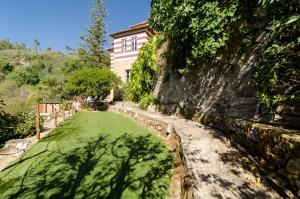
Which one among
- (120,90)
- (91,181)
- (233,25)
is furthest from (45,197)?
(120,90)

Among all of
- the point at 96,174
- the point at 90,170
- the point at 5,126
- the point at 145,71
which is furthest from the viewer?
the point at 145,71

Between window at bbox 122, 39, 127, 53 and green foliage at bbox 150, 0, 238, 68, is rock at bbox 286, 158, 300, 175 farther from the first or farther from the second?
window at bbox 122, 39, 127, 53

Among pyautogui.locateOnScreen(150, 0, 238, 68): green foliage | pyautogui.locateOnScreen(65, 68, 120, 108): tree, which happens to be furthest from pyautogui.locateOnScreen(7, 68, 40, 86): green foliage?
pyautogui.locateOnScreen(150, 0, 238, 68): green foliage

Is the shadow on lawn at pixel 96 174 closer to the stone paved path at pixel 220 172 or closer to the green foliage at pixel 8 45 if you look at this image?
the stone paved path at pixel 220 172

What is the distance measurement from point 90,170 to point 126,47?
24424mm

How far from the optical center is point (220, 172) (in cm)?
468

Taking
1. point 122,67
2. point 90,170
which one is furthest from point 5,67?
point 90,170

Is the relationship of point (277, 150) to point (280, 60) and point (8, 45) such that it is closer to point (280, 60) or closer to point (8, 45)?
point (280, 60)

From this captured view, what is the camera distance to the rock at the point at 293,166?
3586 millimetres

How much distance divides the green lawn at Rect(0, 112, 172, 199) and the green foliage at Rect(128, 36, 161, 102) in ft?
28.9

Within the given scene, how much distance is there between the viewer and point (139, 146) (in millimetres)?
8250

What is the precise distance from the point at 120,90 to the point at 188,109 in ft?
52.8

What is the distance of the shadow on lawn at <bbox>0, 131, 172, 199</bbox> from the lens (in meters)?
4.93

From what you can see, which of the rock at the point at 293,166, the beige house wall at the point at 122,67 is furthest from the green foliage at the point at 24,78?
the rock at the point at 293,166
